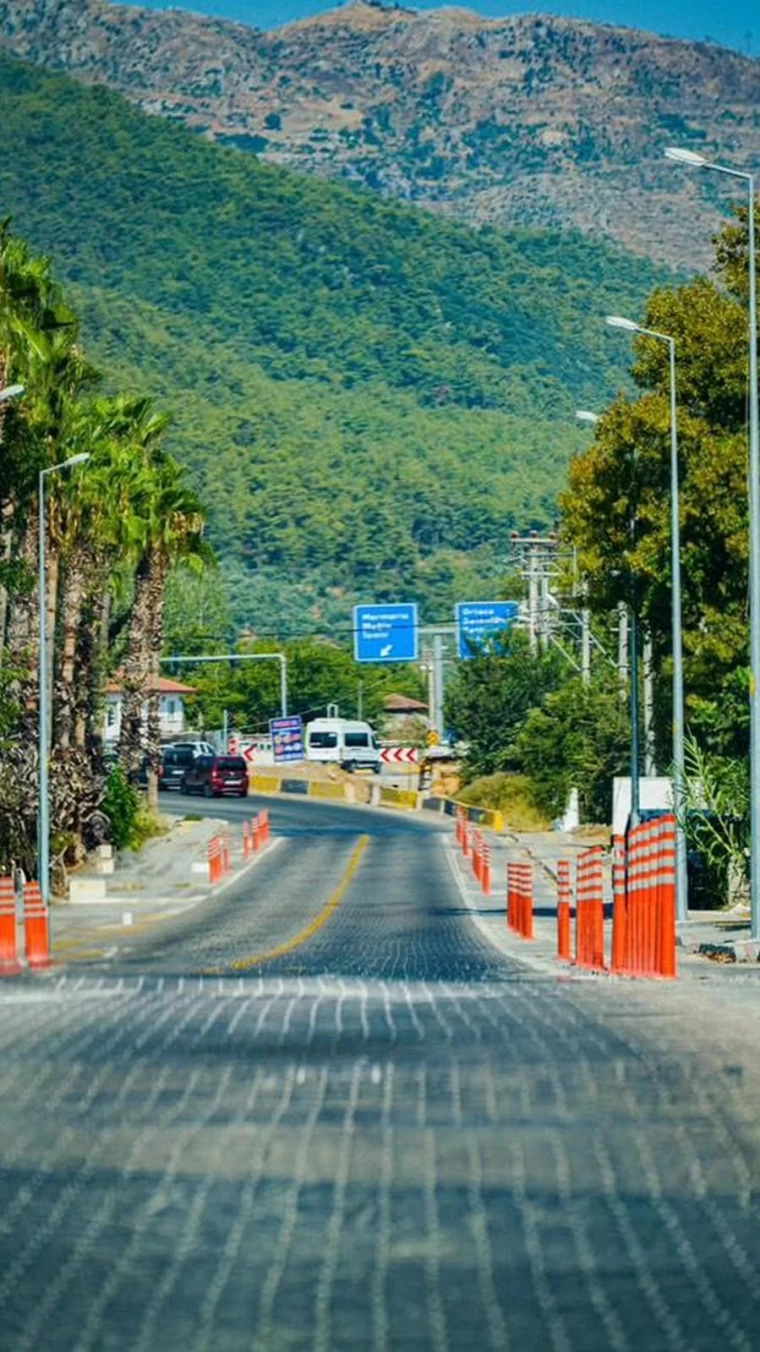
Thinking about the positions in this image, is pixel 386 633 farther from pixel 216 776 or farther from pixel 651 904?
pixel 651 904

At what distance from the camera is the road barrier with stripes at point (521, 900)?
1623 inches

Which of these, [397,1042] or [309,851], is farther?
[309,851]

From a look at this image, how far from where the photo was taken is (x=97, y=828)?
70375mm

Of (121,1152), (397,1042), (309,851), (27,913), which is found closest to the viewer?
(121,1152)

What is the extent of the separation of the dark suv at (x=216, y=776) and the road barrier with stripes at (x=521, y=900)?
6859 centimetres

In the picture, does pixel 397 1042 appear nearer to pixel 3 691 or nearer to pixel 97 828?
pixel 3 691

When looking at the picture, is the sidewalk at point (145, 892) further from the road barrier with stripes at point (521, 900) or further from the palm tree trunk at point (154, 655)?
the road barrier with stripes at point (521, 900)

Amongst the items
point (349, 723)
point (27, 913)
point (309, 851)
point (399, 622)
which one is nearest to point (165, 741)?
point (349, 723)

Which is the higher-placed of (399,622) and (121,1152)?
(399,622)

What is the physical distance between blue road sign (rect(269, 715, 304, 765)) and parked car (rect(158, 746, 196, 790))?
12.7 metres

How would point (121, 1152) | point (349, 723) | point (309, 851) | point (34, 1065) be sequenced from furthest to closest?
point (349, 723)
point (309, 851)
point (34, 1065)
point (121, 1152)

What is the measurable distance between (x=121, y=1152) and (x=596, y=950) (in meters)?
20.4

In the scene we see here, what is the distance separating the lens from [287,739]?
430 ft

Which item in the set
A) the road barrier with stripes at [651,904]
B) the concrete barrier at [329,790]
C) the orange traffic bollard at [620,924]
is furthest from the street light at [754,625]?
the concrete barrier at [329,790]
